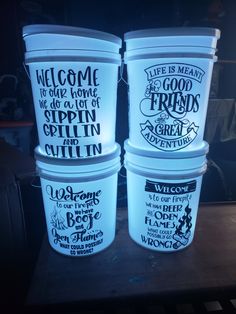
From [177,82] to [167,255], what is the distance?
48 cm

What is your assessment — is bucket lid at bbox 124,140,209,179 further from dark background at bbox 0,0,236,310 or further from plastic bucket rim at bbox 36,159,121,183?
dark background at bbox 0,0,236,310

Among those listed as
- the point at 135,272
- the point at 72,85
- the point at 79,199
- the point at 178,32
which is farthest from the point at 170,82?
the point at 135,272

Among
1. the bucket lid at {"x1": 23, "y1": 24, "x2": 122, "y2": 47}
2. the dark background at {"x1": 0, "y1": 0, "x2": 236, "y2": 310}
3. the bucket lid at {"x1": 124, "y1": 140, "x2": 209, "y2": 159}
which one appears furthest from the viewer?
the dark background at {"x1": 0, "y1": 0, "x2": 236, "y2": 310}

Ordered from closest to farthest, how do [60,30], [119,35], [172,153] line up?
[60,30], [172,153], [119,35]

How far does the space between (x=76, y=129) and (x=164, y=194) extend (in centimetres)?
29

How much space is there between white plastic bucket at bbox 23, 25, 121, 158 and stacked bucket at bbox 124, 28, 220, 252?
8cm

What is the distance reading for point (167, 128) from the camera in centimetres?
67

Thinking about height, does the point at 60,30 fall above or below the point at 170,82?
above

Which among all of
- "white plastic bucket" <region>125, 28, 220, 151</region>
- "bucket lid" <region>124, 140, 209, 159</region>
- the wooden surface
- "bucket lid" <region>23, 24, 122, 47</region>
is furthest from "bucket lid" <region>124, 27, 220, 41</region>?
the wooden surface

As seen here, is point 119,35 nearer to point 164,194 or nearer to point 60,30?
point 60,30

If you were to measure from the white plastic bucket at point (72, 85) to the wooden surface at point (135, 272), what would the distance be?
0.30m

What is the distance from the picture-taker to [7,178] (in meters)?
0.72

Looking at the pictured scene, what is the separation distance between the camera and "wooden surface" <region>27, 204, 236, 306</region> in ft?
2.09

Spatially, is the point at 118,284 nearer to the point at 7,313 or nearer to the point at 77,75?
the point at 7,313
